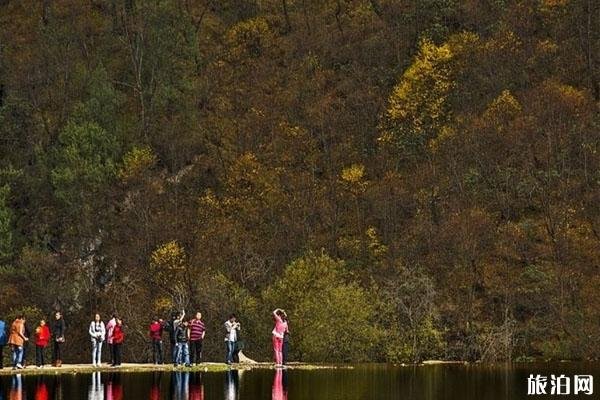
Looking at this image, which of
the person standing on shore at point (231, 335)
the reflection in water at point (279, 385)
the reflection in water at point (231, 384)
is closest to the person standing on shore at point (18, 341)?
the person standing on shore at point (231, 335)

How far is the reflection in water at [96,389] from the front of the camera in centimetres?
4972

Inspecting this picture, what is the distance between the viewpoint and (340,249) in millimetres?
101625

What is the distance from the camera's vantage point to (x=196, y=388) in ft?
175

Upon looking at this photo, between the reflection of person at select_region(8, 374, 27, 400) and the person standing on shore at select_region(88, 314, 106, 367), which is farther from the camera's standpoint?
the person standing on shore at select_region(88, 314, 106, 367)

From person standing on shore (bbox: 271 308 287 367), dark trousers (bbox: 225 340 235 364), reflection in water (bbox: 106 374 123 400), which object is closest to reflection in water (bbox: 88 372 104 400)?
reflection in water (bbox: 106 374 123 400)

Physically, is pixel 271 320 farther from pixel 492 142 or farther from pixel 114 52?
pixel 114 52

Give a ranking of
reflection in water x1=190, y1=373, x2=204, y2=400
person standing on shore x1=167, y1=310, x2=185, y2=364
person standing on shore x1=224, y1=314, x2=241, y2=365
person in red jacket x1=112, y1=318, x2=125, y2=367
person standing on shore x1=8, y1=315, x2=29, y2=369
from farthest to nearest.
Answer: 1. person in red jacket x1=112, y1=318, x2=125, y2=367
2. person standing on shore x1=224, y1=314, x2=241, y2=365
3. person standing on shore x1=167, y1=310, x2=185, y2=364
4. person standing on shore x1=8, y1=315, x2=29, y2=369
5. reflection in water x1=190, y1=373, x2=204, y2=400

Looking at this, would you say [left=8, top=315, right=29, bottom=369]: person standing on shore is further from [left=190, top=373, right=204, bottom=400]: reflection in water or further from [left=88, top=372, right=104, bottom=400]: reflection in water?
[left=190, top=373, right=204, bottom=400]: reflection in water

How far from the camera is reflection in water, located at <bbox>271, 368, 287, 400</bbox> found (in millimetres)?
49909

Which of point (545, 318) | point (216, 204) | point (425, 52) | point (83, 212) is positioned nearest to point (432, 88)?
point (425, 52)

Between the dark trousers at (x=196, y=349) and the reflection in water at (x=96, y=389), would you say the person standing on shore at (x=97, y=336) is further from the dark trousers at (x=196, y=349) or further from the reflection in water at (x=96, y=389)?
the reflection in water at (x=96, y=389)

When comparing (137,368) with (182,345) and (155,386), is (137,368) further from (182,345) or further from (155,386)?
(155,386)

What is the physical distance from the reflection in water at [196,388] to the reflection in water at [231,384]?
2.80ft

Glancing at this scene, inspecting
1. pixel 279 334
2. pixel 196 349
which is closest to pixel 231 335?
pixel 196 349
